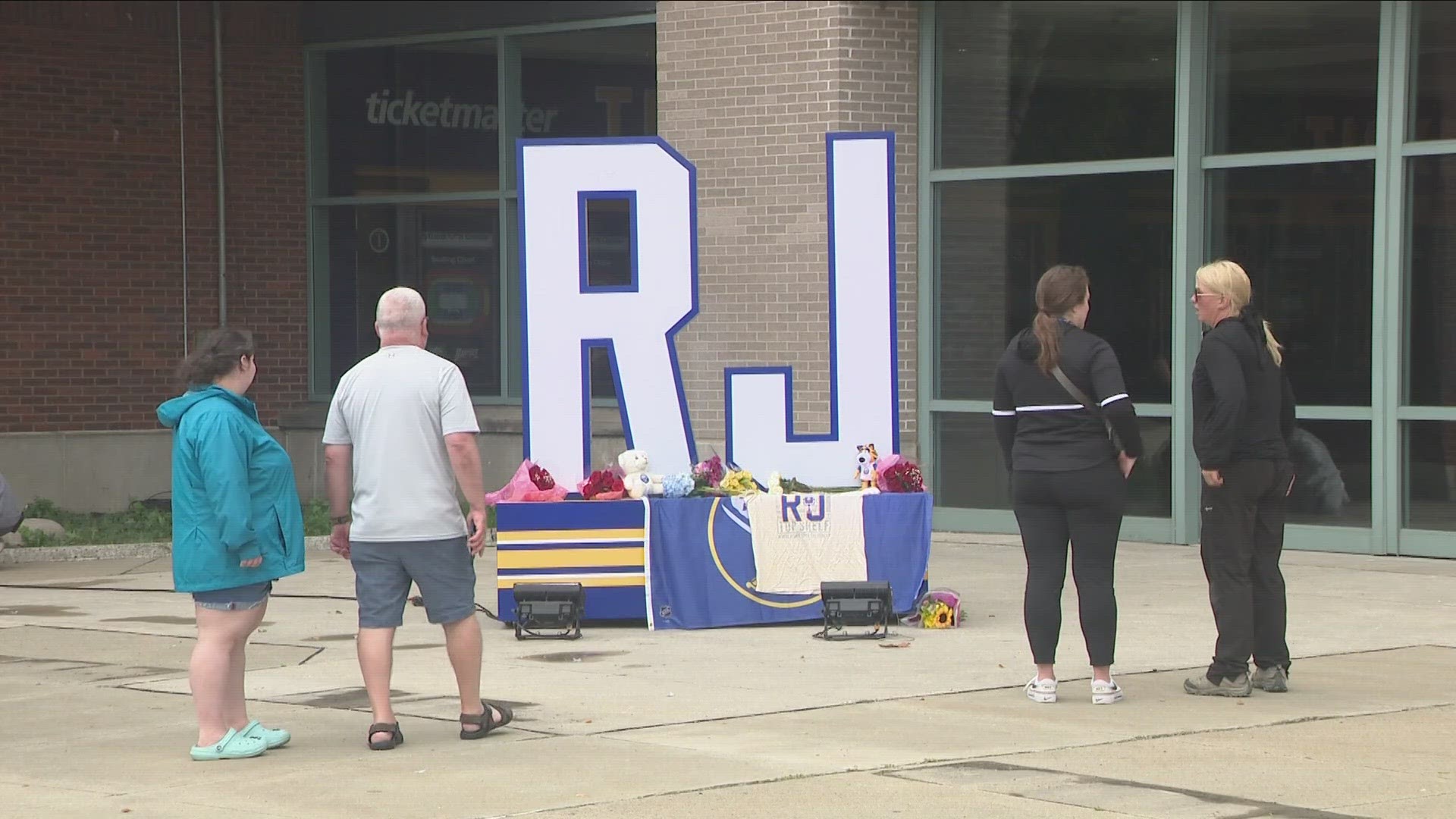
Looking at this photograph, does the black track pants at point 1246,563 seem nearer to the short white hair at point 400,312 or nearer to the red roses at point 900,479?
the red roses at point 900,479

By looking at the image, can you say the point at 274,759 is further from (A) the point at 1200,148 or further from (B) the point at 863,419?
(A) the point at 1200,148

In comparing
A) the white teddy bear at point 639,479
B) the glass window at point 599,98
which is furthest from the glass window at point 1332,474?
the glass window at point 599,98

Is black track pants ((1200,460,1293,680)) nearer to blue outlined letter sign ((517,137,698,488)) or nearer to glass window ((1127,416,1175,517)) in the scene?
blue outlined letter sign ((517,137,698,488))

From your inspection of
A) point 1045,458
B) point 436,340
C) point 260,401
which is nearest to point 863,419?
point 1045,458

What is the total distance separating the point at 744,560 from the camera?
10.6m

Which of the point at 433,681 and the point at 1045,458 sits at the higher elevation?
the point at 1045,458

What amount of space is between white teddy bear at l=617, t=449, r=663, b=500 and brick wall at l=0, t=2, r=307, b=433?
→ 9.20m

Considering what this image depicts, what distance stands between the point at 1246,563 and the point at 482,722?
3.30 meters

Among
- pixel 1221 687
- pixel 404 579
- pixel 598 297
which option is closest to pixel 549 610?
pixel 598 297

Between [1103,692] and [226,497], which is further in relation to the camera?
[1103,692]

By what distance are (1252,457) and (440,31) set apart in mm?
12217

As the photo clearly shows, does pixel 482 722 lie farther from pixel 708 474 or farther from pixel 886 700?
pixel 708 474

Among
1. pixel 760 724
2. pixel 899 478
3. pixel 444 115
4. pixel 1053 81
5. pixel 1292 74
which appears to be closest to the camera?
pixel 760 724

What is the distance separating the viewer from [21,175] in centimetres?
1775
